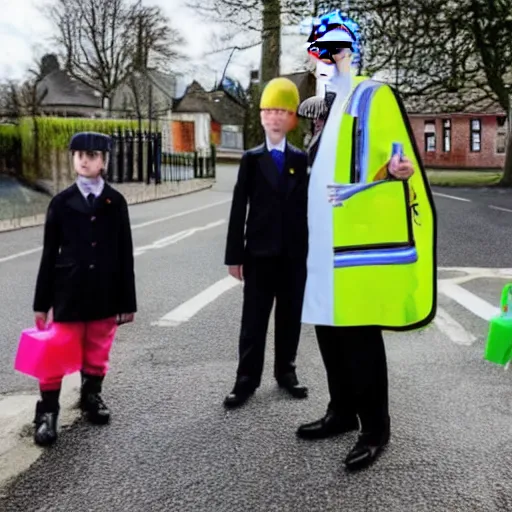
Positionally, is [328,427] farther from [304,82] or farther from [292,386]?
[304,82]

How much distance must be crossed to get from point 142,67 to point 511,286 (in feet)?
191

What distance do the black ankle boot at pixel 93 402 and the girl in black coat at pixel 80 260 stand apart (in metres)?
0.24

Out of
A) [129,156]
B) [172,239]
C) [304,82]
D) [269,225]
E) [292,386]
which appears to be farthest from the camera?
[129,156]

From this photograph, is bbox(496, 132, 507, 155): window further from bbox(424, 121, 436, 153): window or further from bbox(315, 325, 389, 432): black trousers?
bbox(315, 325, 389, 432): black trousers

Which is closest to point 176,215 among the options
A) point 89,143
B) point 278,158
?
point 278,158

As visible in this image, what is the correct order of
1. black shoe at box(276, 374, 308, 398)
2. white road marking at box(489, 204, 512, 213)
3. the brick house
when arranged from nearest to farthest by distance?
1. black shoe at box(276, 374, 308, 398)
2. white road marking at box(489, 204, 512, 213)
3. the brick house

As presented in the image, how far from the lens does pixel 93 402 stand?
4.07 meters

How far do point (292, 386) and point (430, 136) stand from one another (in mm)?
59022

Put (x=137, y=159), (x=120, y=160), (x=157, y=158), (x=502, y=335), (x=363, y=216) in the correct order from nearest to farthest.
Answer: (x=363, y=216) → (x=502, y=335) → (x=120, y=160) → (x=137, y=159) → (x=157, y=158)

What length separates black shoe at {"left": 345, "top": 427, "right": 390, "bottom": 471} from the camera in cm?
338

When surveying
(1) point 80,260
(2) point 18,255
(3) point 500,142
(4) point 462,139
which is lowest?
(2) point 18,255

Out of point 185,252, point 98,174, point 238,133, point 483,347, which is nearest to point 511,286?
point 483,347

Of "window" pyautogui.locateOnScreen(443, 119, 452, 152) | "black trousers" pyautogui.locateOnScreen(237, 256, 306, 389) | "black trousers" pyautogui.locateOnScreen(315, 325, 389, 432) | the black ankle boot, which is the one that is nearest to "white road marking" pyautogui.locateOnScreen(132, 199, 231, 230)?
"black trousers" pyautogui.locateOnScreen(237, 256, 306, 389)

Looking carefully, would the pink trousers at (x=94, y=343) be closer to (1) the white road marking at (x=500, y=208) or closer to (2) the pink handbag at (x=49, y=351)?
(2) the pink handbag at (x=49, y=351)
